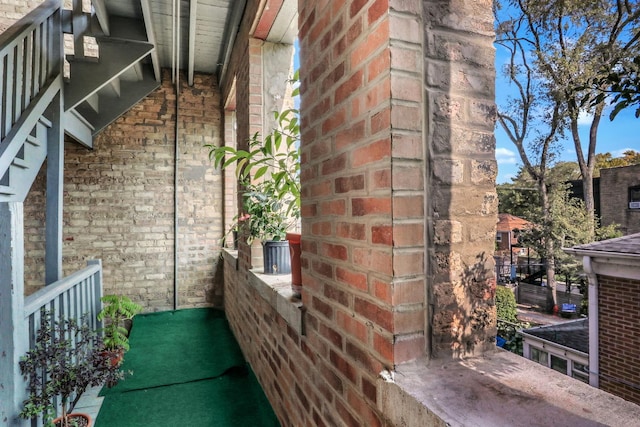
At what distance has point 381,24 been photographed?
846 millimetres

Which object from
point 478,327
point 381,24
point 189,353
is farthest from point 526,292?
point 381,24

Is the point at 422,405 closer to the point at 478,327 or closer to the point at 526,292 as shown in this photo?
the point at 478,327

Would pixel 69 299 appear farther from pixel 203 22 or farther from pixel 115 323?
pixel 203 22

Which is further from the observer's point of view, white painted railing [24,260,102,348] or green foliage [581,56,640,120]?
white painted railing [24,260,102,348]

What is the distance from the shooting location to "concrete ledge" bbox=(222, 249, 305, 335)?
4.77 ft

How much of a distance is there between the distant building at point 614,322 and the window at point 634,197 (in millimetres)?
494

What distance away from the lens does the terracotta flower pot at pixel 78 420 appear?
200cm

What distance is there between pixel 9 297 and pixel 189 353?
204 centimetres

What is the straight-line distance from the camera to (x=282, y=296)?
1.72 m

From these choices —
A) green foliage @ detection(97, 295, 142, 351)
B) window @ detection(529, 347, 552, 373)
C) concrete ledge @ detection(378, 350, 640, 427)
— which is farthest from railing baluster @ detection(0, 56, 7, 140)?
window @ detection(529, 347, 552, 373)

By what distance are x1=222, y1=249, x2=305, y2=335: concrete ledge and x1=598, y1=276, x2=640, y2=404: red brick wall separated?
9.04 feet

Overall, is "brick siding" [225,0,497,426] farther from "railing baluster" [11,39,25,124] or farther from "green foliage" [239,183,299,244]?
"railing baluster" [11,39,25,124]

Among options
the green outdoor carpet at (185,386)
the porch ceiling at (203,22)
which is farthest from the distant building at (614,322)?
the porch ceiling at (203,22)

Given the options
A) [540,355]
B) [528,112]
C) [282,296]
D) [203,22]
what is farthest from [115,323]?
[540,355]
